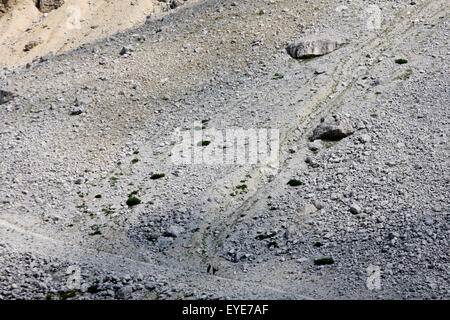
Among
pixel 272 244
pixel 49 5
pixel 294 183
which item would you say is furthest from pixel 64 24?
pixel 272 244

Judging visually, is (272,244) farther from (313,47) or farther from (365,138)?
(313,47)

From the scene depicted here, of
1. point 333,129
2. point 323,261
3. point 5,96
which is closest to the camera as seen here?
point 323,261

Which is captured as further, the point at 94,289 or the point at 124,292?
the point at 94,289

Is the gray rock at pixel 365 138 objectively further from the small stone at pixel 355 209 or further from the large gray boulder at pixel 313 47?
the large gray boulder at pixel 313 47

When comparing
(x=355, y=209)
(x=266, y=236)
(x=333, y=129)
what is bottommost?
(x=266, y=236)
